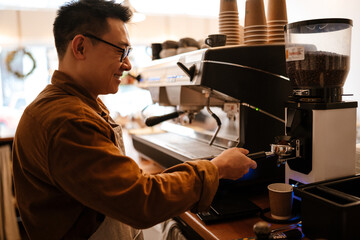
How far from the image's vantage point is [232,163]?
3.23ft

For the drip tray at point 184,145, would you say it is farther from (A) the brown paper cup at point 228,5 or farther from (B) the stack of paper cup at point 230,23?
(A) the brown paper cup at point 228,5

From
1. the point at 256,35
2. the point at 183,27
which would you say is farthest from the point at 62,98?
the point at 183,27

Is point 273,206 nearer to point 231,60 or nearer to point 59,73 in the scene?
point 231,60

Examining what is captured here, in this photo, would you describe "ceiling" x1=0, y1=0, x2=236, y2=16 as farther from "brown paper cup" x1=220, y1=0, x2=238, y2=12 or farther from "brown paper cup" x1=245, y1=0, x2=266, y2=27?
"brown paper cup" x1=245, y1=0, x2=266, y2=27

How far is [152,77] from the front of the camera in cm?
199

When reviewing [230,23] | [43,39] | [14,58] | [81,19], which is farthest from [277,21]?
[14,58]

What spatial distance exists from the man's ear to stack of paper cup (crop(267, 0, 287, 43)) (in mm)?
865

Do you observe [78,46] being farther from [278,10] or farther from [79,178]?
[278,10]

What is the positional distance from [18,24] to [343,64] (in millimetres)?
4784

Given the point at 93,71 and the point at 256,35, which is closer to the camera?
the point at 93,71

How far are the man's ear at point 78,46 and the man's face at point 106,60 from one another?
0.02m

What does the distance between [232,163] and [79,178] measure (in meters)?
0.46

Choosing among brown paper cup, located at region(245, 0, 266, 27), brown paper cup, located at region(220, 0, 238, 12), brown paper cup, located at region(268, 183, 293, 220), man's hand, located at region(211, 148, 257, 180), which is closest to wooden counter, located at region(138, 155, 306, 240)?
brown paper cup, located at region(268, 183, 293, 220)

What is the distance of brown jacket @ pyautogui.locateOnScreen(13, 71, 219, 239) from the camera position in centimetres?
78
